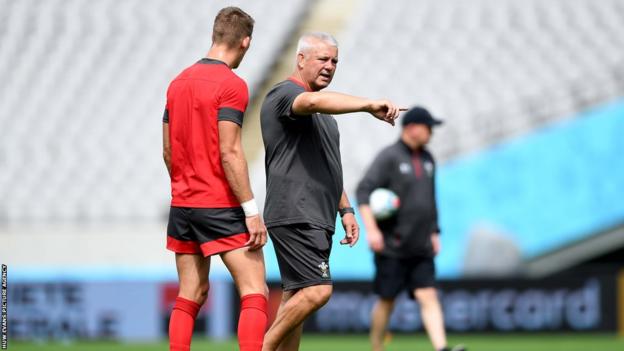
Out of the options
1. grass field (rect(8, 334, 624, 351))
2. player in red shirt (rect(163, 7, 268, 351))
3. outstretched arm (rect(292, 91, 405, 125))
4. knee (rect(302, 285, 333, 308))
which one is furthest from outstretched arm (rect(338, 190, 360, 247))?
grass field (rect(8, 334, 624, 351))

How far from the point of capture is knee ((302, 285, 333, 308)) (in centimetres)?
559

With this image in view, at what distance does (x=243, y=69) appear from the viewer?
18766 mm

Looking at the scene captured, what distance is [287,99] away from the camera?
5.45 m

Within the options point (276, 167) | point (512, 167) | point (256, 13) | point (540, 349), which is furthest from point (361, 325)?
point (256, 13)

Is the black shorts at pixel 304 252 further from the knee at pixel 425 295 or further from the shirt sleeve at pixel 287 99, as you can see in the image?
the knee at pixel 425 295

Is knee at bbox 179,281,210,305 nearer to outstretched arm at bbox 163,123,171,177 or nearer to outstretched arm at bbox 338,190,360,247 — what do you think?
outstretched arm at bbox 163,123,171,177

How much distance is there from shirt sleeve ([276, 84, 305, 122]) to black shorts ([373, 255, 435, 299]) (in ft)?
10.1

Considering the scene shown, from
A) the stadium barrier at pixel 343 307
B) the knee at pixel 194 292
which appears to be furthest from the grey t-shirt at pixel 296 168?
the stadium barrier at pixel 343 307

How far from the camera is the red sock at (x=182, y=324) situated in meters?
5.53

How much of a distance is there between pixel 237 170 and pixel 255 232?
32 cm

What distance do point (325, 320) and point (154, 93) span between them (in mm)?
7389

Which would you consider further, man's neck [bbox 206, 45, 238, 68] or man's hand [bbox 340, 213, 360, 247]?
man's hand [bbox 340, 213, 360, 247]

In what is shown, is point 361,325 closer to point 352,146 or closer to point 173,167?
point 352,146

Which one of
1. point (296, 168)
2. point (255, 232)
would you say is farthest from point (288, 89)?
point (255, 232)
